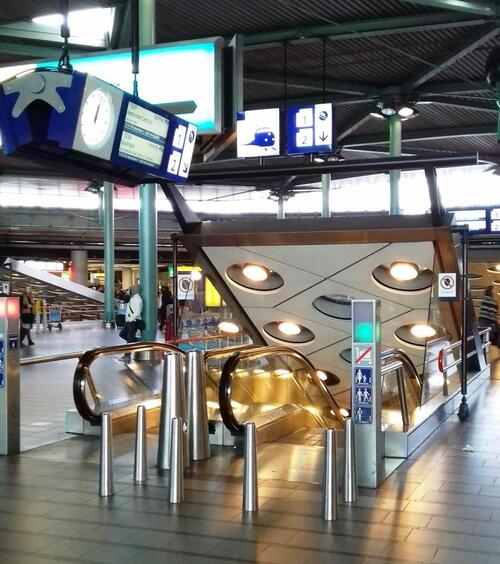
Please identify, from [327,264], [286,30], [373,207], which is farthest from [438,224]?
[373,207]

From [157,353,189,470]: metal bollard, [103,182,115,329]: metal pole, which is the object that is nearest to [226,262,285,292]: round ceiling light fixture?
[157,353,189,470]: metal bollard

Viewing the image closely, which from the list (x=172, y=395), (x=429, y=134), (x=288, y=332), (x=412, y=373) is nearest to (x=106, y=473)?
(x=172, y=395)

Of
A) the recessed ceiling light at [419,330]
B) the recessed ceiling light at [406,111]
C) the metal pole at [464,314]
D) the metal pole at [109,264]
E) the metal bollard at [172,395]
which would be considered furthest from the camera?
the metal pole at [109,264]

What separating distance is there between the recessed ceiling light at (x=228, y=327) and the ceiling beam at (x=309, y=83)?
8.58 metres

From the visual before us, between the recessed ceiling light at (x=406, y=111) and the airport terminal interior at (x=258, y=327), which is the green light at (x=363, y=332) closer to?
the airport terminal interior at (x=258, y=327)

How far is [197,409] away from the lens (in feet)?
24.4

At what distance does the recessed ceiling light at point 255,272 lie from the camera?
11.7 m

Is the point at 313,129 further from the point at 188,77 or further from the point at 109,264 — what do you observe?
the point at 109,264

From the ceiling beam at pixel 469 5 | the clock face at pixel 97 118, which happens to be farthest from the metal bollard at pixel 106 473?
the ceiling beam at pixel 469 5

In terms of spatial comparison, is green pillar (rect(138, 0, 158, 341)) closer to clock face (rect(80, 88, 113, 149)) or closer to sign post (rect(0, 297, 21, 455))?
sign post (rect(0, 297, 21, 455))

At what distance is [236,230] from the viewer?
34.3 feet

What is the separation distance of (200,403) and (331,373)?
7549 millimetres

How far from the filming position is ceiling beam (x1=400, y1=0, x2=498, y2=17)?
45.3ft

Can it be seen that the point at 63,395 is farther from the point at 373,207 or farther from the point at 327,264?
the point at 373,207
